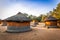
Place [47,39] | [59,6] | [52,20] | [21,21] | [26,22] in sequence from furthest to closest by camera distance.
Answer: [59,6]
[52,20]
[26,22]
[21,21]
[47,39]

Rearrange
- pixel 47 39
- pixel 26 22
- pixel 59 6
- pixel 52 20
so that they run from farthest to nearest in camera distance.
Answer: pixel 59 6
pixel 52 20
pixel 26 22
pixel 47 39

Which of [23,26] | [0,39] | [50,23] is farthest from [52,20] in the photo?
[0,39]

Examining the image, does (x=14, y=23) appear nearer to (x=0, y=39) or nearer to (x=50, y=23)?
(x=0, y=39)

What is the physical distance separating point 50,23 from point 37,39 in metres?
12.1

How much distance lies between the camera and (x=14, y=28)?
1393cm

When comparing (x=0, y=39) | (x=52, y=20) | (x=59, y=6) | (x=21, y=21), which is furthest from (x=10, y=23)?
(x=59, y=6)

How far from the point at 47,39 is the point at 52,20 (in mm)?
11791

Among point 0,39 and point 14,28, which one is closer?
point 0,39

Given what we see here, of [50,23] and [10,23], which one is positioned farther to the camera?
[50,23]

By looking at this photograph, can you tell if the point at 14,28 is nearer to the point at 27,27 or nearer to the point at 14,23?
the point at 14,23

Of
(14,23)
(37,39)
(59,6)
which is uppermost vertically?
(59,6)

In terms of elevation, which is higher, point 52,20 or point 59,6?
point 59,6

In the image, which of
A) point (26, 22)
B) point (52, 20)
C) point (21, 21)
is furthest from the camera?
point (52, 20)

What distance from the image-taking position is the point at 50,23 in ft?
67.4
